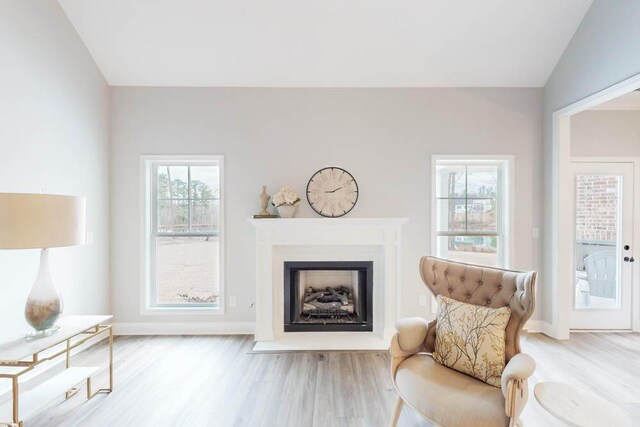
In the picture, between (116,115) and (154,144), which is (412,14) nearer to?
(154,144)

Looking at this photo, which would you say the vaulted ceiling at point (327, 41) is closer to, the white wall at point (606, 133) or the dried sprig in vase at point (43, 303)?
the white wall at point (606, 133)

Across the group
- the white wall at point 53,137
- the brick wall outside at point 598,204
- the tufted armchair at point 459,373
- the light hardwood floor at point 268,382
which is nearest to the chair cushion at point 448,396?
the tufted armchair at point 459,373

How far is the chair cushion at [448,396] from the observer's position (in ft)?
4.80

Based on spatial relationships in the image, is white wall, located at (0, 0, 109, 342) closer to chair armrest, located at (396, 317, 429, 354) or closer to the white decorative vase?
the white decorative vase

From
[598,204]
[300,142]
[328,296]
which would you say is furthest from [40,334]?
[598,204]

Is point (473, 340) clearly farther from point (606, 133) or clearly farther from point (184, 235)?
point (606, 133)

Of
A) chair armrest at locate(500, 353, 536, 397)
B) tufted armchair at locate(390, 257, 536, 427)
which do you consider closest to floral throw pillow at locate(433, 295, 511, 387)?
tufted armchair at locate(390, 257, 536, 427)

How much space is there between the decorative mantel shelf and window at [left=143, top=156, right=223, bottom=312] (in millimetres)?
686

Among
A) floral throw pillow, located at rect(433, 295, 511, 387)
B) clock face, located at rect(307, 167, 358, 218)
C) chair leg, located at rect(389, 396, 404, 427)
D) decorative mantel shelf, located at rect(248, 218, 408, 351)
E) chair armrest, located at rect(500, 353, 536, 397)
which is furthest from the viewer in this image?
clock face, located at rect(307, 167, 358, 218)

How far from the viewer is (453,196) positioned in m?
3.65

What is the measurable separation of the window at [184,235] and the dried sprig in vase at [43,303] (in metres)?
1.56

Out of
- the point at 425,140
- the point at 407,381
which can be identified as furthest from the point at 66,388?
the point at 425,140

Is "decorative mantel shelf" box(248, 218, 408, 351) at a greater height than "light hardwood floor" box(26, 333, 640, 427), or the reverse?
"decorative mantel shelf" box(248, 218, 408, 351)

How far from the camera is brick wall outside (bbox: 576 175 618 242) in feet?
11.8
